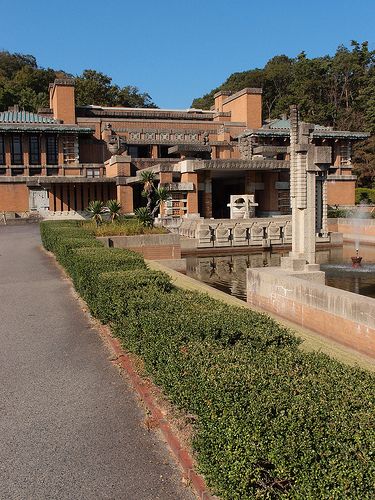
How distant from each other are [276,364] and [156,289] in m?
3.81

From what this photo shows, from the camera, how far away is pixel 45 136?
42.8 metres

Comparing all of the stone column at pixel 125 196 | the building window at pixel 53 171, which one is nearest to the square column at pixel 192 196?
the stone column at pixel 125 196

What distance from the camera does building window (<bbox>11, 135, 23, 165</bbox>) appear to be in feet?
138

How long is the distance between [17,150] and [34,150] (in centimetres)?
133

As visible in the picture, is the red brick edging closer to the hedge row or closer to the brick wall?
the hedge row

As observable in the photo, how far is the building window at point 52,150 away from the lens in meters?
42.9

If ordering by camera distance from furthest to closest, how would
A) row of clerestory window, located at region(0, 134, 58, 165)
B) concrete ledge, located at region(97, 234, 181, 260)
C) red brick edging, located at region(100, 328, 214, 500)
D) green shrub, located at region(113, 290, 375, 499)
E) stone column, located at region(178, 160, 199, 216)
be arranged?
row of clerestory window, located at region(0, 134, 58, 165) < stone column, located at region(178, 160, 199, 216) < concrete ledge, located at region(97, 234, 181, 260) < red brick edging, located at region(100, 328, 214, 500) < green shrub, located at region(113, 290, 375, 499)

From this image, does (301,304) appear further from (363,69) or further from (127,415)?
(363,69)

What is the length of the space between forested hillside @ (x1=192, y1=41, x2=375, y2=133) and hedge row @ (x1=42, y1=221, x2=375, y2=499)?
5936 cm

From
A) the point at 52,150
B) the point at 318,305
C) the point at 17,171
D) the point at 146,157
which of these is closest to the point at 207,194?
the point at 146,157

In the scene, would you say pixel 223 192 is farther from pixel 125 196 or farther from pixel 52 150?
pixel 52 150

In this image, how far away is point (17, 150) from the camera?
4216cm

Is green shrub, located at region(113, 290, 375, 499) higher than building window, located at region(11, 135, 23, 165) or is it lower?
lower

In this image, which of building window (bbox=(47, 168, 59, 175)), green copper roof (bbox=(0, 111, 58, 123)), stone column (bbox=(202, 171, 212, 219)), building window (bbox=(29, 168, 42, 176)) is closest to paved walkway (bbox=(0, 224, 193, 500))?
stone column (bbox=(202, 171, 212, 219))
